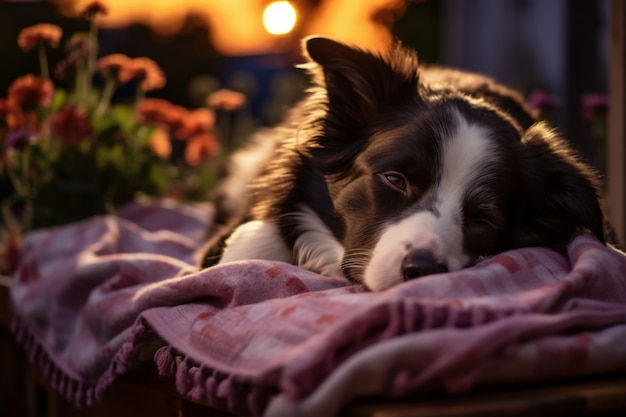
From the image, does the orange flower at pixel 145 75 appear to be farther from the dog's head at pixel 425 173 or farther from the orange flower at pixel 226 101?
the dog's head at pixel 425 173

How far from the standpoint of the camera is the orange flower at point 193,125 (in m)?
5.00

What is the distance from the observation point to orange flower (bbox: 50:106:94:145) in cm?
401

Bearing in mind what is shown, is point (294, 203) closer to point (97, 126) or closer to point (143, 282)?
point (143, 282)

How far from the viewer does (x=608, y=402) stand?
5.25ft

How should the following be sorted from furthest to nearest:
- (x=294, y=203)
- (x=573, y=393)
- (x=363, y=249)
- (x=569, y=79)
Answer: (x=569, y=79)
(x=294, y=203)
(x=363, y=249)
(x=573, y=393)

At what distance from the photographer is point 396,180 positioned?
7.89 ft

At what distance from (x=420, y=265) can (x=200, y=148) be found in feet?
11.0

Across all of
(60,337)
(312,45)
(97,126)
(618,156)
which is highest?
(312,45)

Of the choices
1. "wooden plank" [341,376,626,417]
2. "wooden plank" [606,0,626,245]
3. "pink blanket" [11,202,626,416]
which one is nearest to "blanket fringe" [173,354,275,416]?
"pink blanket" [11,202,626,416]

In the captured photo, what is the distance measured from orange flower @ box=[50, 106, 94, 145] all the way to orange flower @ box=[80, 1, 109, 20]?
18.4 inches

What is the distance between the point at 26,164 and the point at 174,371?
2.35m

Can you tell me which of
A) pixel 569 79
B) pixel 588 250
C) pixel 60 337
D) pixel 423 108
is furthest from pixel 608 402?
pixel 569 79

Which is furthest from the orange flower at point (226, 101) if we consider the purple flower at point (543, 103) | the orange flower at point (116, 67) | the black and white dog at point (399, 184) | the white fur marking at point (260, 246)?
the white fur marking at point (260, 246)

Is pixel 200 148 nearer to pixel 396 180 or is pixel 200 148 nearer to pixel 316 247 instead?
pixel 316 247
